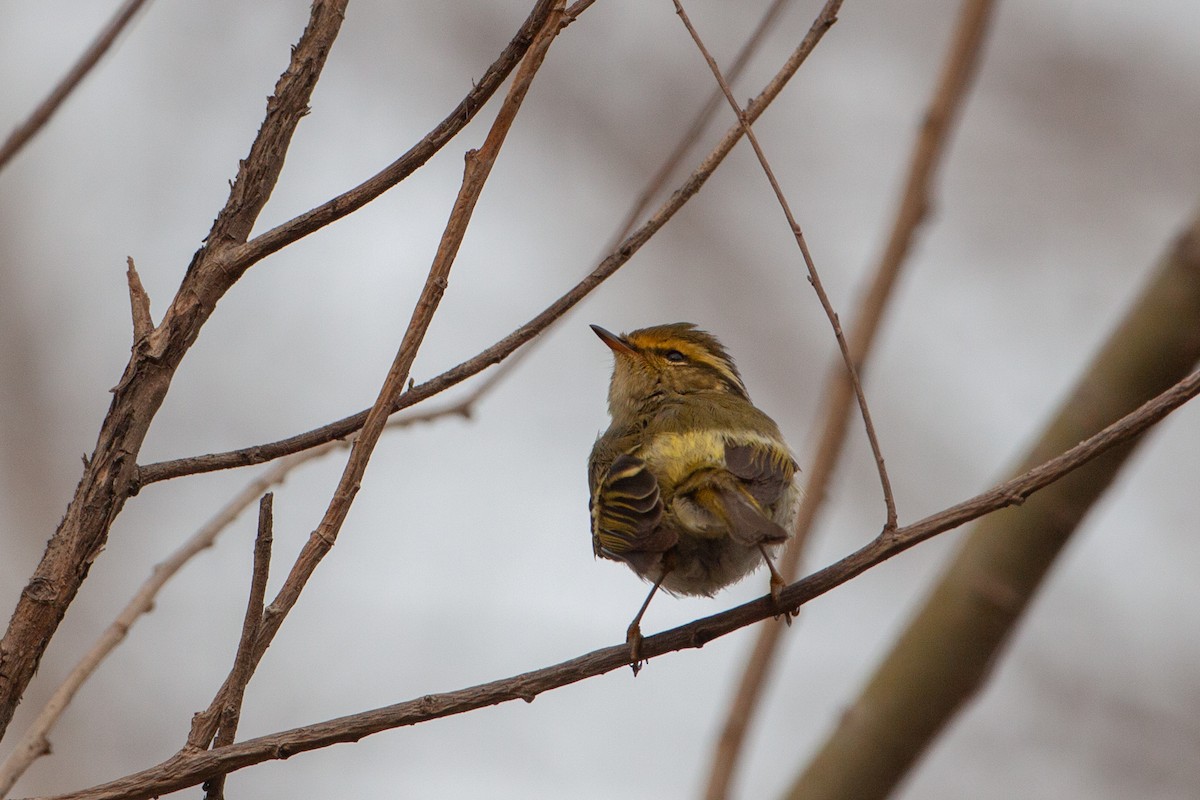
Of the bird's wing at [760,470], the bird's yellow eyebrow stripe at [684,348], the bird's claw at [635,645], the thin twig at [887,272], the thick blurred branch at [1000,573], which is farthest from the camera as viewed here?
the bird's yellow eyebrow stripe at [684,348]

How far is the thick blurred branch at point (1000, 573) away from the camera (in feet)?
11.0

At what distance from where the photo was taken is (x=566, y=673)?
2.17m

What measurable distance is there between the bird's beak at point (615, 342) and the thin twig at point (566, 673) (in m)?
2.03

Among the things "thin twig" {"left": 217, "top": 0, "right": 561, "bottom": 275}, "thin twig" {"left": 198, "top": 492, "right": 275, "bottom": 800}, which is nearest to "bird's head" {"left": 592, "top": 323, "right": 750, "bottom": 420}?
"thin twig" {"left": 217, "top": 0, "right": 561, "bottom": 275}

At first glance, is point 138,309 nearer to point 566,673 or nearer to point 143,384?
point 143,384

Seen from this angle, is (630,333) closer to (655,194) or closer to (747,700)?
(655,194)

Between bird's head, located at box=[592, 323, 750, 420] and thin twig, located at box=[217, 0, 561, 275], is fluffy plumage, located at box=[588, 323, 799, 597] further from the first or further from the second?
thin twig, located at box=[217, 0, 561, 275]

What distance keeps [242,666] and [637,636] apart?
1170 mm

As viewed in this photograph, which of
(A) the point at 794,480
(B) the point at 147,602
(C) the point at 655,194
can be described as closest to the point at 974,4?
(C) the point at 655,194

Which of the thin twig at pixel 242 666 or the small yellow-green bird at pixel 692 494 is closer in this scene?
the thin twig at pixel 242 666

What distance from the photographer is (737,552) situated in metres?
3.22

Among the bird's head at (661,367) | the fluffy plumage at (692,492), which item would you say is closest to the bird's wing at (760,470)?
the fluffy plumage at (692,492)

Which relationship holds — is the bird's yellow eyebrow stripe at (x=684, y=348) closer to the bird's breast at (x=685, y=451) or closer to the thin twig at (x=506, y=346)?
the bird's breast at (x=685, y=451)

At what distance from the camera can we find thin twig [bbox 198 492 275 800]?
173cm
